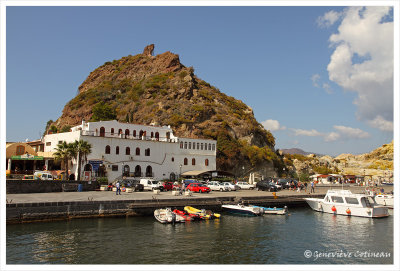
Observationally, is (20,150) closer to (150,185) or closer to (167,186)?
(150,185)

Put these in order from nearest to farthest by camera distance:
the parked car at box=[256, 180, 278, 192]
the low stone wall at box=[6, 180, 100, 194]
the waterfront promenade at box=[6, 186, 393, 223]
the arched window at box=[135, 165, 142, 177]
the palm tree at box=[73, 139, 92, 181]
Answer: the waterfront promenade at box=[6, 186, 393, 223] < the low stone wall at box=[6, 180, 100, 194] < the palm tree at box=[73, 139, 92, 181] < the parked car at box=[256, 180, 278, 192] < the arched window at box=[135, 165, 142, 177]

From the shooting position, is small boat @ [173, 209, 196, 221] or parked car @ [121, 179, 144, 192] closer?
small boat @ [173, 209, 196, 221]

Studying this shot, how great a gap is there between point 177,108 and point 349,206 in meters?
54.9

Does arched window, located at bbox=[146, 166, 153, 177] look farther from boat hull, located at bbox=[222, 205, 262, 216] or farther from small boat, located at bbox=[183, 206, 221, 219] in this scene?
small boat, located at bbox=[183, 206, 221, 219]

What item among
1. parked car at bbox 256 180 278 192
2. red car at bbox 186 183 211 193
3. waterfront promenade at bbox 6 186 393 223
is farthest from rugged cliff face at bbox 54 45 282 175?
waterfront promenade at bbox 6 186 393 223

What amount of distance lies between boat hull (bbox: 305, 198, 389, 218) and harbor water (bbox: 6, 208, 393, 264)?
319cm

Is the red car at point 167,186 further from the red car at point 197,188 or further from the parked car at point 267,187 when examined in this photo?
the parked car at point 267,187

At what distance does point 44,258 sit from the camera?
1744 cm

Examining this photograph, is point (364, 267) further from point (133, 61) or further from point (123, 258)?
point (133, 61)

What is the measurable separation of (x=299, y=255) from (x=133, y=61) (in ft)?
382

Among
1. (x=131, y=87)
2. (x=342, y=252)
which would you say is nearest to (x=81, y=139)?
(x=342, y=252)

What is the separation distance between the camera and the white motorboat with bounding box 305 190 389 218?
32906 millimetres

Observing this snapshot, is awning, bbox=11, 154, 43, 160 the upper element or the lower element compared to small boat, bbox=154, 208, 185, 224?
upper

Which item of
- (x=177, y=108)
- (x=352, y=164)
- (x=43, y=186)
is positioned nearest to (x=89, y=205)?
(x=43, y=186)
